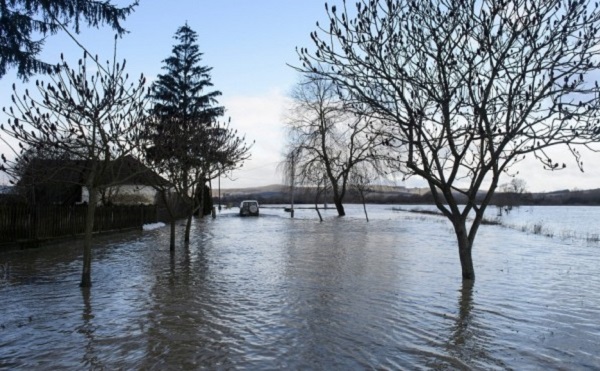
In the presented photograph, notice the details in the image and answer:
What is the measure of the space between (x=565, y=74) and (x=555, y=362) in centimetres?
485

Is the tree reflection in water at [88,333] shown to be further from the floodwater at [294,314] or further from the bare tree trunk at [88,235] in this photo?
the bare tree trunk at [88,235]

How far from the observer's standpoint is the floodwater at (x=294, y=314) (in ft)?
17.0

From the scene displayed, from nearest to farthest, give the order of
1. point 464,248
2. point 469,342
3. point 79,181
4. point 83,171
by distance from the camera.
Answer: point 469,342 < point 464,248 < point 83,171 < point 79,181

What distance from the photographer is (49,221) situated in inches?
637

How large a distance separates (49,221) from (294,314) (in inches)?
473

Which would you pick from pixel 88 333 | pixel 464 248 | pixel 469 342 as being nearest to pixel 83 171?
pixel 88 333

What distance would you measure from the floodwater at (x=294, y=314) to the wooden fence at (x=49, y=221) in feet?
3.91

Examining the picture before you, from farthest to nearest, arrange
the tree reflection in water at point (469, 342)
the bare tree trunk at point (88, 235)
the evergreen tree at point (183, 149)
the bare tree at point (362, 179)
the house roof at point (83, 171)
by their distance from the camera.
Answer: the bare tree at point (362, 179) → the evergreen tree at point (183, 149) → the house roof at point (83, 171) → the bare tree trunk at point (88, 235) → the tree reflection in water at point (469, 342)

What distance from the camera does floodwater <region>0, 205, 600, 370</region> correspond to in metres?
5.19

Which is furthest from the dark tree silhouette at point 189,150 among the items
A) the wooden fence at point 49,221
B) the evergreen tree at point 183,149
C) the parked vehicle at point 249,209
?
the parked vehicle at point 249,209

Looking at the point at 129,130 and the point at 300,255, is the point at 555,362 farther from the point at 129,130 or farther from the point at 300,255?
the point at 300,255

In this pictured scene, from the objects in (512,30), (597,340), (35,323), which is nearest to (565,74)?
(512,30)

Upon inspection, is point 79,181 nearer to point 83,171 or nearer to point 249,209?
point 83,171

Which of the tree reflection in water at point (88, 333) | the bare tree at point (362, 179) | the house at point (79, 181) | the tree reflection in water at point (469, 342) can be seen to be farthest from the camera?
the bare tree at point (362, 179)
